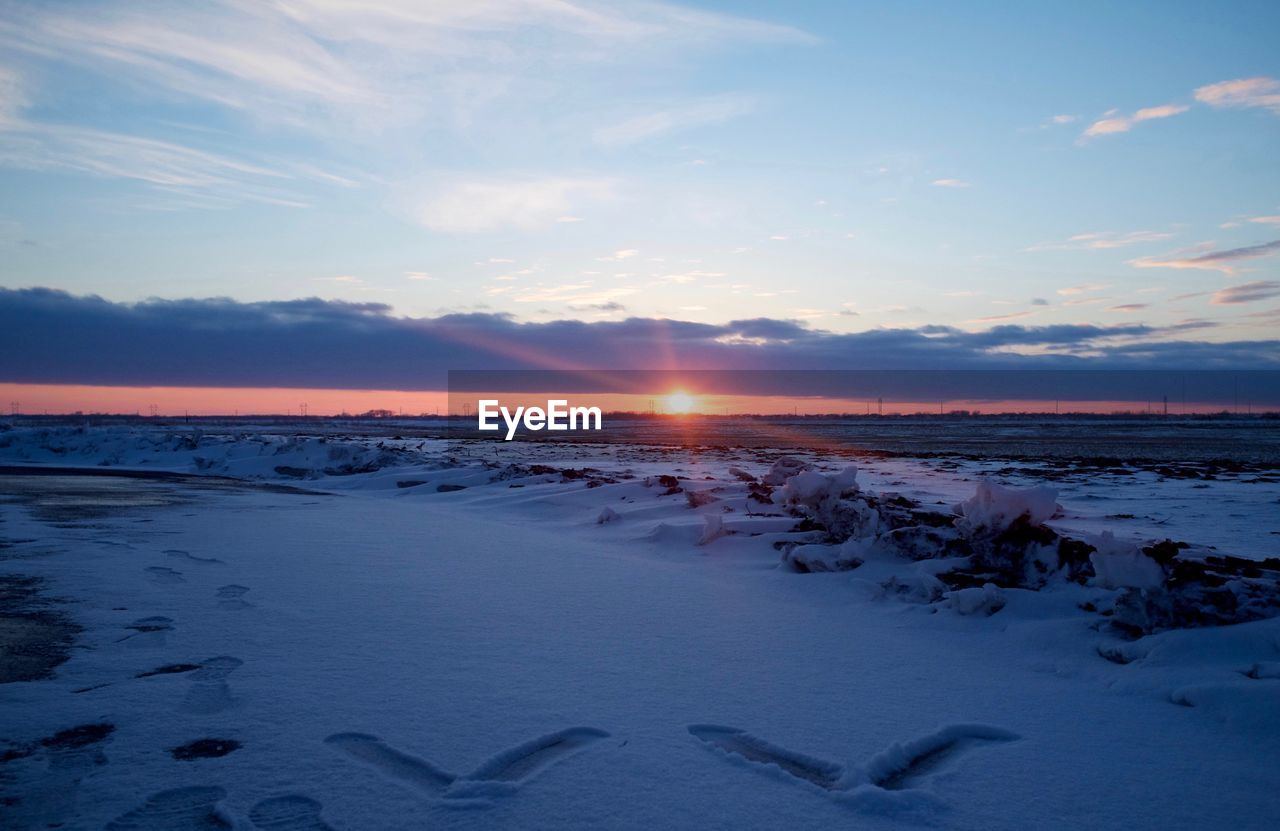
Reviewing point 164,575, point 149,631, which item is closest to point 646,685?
point 149,631

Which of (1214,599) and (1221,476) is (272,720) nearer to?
(1214,599)

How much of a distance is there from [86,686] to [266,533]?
4605 mm

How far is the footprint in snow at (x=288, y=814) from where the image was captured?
217 cm

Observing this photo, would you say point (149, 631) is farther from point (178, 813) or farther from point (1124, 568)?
point (1124, 568)

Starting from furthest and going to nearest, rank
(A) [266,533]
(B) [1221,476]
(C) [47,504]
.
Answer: (B) [1221,476] → (C) [47,504] → (A) [266,533]

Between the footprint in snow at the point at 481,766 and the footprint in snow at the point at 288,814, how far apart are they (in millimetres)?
266

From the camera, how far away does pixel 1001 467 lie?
720 inches

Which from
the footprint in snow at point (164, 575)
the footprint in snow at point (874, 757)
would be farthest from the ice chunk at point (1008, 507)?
the footprint in snow at point (164, 575)

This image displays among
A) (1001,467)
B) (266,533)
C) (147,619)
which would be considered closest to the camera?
(147,619)

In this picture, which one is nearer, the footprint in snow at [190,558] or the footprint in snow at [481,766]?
the footprint in snow at [481,766]

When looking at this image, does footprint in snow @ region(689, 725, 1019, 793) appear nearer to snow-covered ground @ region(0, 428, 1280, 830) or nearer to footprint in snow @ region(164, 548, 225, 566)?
snow-covered ground @ region(0, 428, 1280, 830)

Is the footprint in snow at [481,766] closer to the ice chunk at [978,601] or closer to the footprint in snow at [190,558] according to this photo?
the ice chunk at [978,601]

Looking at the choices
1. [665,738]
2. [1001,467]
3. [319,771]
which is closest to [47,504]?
[319,771]

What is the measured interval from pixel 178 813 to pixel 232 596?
9.66ft
